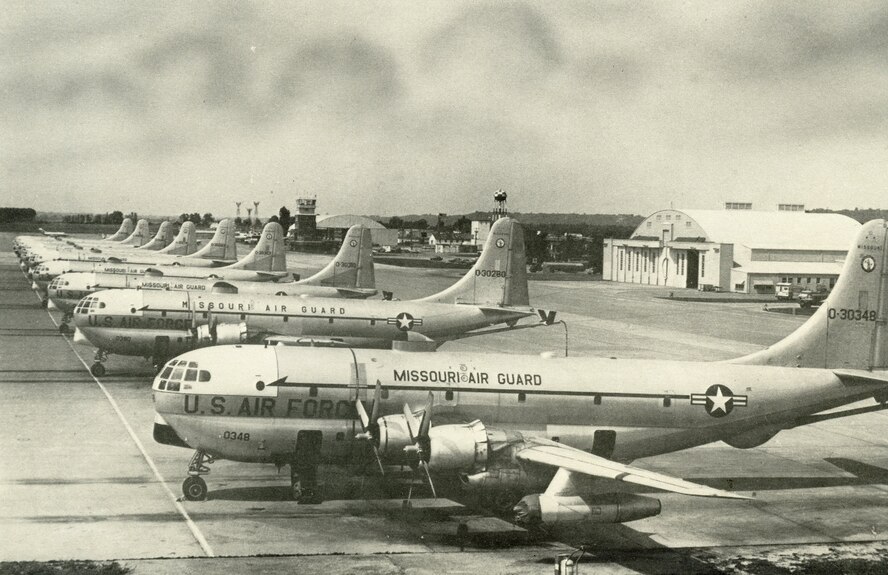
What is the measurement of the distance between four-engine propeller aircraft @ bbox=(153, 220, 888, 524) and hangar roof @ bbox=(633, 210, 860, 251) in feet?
249

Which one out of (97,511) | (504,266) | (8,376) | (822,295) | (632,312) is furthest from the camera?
(822,295)

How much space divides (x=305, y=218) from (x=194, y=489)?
17709cm

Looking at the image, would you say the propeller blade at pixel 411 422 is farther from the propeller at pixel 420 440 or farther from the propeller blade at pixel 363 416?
the propeller blade at pixel 363 416

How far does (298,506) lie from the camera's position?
20.0m

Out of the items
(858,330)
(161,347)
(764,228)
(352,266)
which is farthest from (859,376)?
(764,228)

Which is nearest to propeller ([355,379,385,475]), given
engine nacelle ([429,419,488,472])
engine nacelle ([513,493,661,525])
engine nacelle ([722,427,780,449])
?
engine nacelle ([429,419,488,472])

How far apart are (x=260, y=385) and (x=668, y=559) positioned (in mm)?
9932

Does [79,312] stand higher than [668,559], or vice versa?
[79,312]

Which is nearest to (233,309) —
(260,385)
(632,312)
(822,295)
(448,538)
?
(260,385)

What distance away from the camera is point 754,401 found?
73.3ft

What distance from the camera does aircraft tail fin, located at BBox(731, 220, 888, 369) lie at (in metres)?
23.9

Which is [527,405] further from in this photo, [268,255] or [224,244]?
[224,244]

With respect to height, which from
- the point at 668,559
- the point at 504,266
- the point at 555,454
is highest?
the point at 504,266

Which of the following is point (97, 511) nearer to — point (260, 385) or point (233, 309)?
point (260, 385)
